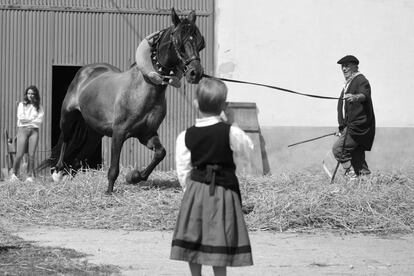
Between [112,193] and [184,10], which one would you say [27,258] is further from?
[184,10]

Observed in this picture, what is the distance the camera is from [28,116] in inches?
525

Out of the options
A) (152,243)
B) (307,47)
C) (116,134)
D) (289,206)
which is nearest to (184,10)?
(307,47)

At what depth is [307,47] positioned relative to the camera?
49.7 feet

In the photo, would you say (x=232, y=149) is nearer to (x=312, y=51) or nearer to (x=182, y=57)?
(x=182, y=57)

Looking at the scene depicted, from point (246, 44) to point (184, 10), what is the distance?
1225mm

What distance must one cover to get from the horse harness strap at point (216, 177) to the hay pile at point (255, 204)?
304 centimetres

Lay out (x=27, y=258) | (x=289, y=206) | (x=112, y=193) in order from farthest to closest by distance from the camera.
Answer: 1. (x=112, y=193)
2. (x=289, y=206)
3. (x=27, y=258)

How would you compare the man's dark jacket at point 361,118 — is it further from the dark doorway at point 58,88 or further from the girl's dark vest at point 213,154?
the dark doorway at point 58,88

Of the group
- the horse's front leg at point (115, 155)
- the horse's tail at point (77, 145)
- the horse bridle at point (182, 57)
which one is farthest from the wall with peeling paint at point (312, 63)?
the horse bridle at point (182, 57)

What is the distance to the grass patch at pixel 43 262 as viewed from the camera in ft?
20.1

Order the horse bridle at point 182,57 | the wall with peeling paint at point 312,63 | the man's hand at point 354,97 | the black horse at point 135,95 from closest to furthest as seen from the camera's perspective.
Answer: the horse bridle at point 182,57, the black horse at point 135,95, the man's hand at point 354,97, the wall with peeling paint at point 312,63

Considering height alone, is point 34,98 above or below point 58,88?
below

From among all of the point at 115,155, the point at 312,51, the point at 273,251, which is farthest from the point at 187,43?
the point at 312,51

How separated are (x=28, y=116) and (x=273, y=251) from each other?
7042 millimetres
